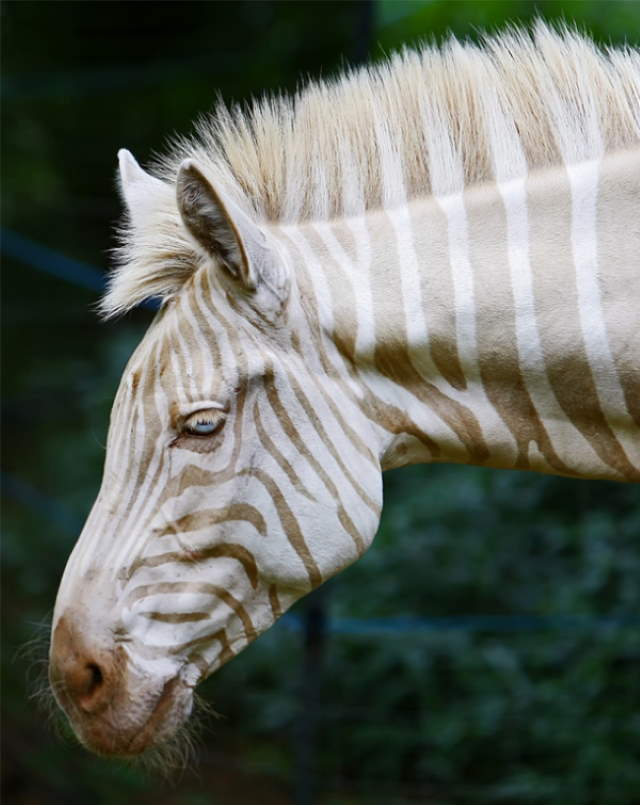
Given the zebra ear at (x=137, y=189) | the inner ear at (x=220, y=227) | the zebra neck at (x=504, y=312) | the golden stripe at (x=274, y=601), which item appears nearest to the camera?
the inner ear at (x=220, y=227)

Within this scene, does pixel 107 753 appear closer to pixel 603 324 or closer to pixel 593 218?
pixel 603 324

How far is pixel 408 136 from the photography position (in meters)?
2.21

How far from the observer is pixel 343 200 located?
2.20 meters

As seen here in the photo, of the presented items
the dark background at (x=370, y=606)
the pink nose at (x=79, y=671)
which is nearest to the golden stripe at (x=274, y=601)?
the pink nose at (x=79, y=671)

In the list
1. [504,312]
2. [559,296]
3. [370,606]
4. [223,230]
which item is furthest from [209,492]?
[370,606]

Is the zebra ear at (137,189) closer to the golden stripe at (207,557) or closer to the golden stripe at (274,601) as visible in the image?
the golden stripe at (207,557)

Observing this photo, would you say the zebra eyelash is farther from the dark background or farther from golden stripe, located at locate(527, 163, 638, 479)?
the dark background

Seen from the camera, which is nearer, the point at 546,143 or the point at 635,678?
the point at 546,143

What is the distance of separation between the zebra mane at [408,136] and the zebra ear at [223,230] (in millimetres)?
146

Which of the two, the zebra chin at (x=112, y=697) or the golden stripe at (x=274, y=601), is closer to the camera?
the zebra chin at (x=112, y=697)

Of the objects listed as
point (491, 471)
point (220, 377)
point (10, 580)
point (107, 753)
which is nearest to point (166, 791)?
point (10, 580)

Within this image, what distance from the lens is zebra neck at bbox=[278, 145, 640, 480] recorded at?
2.05 metres

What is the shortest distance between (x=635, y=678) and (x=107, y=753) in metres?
2.67

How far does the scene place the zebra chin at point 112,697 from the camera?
204 centimetres
